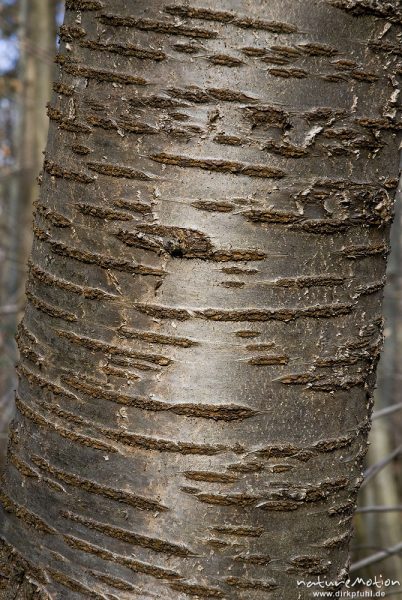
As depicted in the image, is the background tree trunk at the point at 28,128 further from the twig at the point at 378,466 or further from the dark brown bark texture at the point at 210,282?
the dark brown bark texture at the point at 210,282

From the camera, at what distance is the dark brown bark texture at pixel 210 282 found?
3.92 ft

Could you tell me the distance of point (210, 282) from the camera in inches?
48.0

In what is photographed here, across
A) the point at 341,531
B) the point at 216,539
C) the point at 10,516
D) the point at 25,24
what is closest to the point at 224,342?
the point at 216,539

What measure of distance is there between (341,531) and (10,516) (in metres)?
0.61

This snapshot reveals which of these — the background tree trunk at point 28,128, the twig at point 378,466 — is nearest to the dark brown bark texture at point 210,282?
the twig at point 378,466

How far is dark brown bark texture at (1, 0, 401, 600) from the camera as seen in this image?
119 centimetres

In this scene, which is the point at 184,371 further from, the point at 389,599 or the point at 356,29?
the point at 389,599

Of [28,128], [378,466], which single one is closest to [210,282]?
[378,466]

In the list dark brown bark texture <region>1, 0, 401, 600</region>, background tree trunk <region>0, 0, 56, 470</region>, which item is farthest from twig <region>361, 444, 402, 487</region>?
background tree trunk <region>0, 0, 56, 470</region>

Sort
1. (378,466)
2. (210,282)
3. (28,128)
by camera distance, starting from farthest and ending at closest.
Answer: (28,128)
(378,466)
(210,282)

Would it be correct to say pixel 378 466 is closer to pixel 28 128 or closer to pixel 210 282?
pixel 210 282

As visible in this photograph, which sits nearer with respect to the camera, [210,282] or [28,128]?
[210,282]

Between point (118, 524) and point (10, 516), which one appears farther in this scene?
point (10, 516)

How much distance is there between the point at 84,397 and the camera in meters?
1.28
